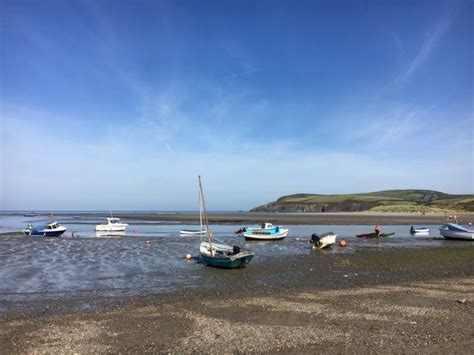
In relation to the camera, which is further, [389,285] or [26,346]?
[389,285]

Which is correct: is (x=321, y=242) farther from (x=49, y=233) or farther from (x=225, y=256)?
(x=49, y=233)

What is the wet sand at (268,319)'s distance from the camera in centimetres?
1031

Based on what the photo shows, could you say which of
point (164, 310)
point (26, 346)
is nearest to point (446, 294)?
point (164, 310)

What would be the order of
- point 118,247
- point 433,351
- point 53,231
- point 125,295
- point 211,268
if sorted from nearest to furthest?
point 433,351, point 125,295, point 211,268, point 118,247, point 53,231

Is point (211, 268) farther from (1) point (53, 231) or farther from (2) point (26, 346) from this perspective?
(1) point (53, 231)

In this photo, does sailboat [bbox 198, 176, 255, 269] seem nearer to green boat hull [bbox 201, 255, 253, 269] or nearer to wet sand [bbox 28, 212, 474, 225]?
green boat hull [bbox 201, 255, 253, 269]

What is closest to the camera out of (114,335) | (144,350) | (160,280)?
(144,350)

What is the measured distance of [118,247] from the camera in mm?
37938

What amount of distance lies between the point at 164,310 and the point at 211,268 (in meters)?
11.7

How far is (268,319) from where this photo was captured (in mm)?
12672

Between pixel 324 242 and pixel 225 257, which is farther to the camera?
pixel 324 242

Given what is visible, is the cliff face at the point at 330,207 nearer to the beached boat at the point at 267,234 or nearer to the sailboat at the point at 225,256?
the beached boat at the point at 267,234

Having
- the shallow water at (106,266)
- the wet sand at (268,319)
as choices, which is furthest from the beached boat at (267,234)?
the wet sand at (268,319)

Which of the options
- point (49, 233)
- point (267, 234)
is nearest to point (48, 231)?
point (49, 233)
